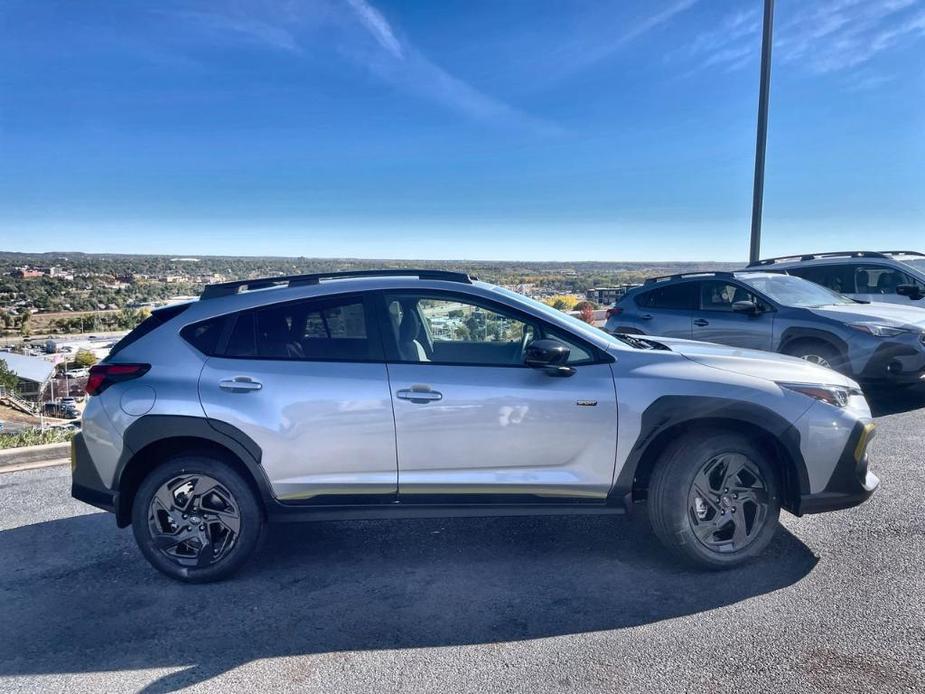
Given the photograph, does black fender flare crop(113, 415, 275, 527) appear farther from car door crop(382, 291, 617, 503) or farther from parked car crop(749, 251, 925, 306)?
parked car crop(749, 251, 925, 306)

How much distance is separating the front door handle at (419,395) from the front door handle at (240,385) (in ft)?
2.60

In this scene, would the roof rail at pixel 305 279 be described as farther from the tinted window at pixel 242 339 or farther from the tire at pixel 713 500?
the tire at pixel 713 500

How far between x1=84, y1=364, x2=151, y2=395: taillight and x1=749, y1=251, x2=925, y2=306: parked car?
9398mm

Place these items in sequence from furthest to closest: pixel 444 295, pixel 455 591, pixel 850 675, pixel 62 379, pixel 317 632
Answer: pixel 62 379 → pixel 444 295 → pixel 455 591 → pixel 317 632 → pixel 850 675

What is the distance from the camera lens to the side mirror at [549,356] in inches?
137

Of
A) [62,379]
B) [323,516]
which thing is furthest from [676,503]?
[62,379]

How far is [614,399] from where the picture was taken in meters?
3.57

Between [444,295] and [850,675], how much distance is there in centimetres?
266

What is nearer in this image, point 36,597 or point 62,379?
point 36,597

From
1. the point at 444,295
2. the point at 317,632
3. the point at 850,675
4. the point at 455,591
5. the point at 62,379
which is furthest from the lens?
the point at 62,379

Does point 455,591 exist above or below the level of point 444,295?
below

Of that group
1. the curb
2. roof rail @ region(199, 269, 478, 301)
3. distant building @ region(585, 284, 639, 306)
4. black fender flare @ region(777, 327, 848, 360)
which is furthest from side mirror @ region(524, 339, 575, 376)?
distant building @ region(585, 284, 639, 306)

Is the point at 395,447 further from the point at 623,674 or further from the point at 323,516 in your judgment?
the point at 623,674

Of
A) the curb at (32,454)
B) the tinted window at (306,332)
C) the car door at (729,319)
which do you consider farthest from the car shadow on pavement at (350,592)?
the car door at (729,319)
